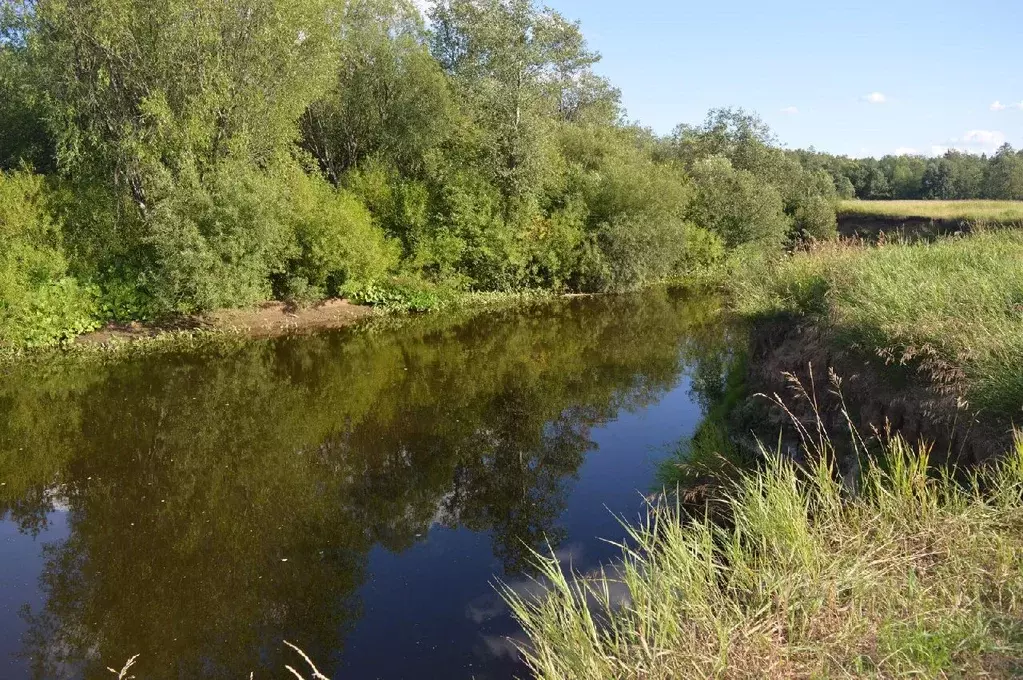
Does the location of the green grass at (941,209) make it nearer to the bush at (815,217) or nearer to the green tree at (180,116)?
the bush at (815,217)

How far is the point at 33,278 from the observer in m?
17.4

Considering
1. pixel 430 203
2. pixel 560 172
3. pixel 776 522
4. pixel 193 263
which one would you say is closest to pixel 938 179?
pixel 560 172

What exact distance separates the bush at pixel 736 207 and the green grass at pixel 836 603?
106ft

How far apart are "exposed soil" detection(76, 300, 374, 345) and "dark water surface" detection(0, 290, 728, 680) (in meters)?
2.12

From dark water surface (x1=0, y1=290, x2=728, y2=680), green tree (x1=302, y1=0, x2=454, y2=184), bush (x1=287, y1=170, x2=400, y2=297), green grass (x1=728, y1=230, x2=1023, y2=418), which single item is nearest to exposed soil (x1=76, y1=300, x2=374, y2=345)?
bush (x1=287, y1=170, x2=400, y2=297)

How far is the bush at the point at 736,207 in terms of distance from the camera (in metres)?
35.2

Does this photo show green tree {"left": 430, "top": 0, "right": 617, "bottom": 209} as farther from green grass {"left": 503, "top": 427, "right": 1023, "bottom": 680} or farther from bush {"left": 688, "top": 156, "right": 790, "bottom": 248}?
green grass {"left": 503, "top": 427, "right": 1023, "bottom": 680}

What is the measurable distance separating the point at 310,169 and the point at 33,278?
9.85 meters

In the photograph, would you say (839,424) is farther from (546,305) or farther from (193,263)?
(546,305)

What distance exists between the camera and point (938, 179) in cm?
6394

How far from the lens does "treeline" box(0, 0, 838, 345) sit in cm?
1775

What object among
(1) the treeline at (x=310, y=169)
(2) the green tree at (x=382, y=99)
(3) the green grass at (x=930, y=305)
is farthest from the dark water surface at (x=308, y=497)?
(2) the green tree at (x=382, y=99)

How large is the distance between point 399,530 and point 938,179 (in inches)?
2845

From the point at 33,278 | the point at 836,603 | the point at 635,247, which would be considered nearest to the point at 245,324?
the point at 33,278
